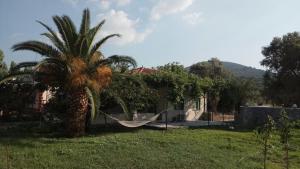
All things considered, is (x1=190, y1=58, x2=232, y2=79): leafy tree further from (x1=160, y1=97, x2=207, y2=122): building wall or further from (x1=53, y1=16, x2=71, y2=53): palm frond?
(x1=53, y1=16, x2=71, y2=53): palm frond

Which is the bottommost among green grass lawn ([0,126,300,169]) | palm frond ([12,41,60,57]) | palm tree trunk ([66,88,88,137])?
green grass lawn ([0,126,300,169])

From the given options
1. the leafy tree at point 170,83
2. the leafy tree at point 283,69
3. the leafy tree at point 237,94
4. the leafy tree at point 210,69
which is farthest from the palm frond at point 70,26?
the leafy tree at point 210,69

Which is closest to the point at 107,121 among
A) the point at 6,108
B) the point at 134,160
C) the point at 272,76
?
the point at 6,108

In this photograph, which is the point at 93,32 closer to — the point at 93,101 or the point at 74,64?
the point at 74,64

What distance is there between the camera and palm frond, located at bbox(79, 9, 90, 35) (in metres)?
19.3

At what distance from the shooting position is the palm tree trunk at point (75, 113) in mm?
18875

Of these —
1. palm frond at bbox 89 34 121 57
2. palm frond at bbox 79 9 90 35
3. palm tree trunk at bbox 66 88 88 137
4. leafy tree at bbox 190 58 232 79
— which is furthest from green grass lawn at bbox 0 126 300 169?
leafy tree at bbox 190 58 232 79

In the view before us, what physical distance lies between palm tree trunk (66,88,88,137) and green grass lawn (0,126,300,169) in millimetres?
576

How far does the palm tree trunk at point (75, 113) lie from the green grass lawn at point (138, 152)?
0.58 meters

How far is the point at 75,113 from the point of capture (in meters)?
19.0

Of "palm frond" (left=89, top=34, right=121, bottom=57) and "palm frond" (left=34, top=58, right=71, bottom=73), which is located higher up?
"palm frond" (left=89, top=34, right=121, bottom=57)

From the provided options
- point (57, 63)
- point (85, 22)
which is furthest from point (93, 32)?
point (57, 63)

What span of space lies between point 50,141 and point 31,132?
9.52 ft

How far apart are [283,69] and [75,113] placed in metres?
26.2
